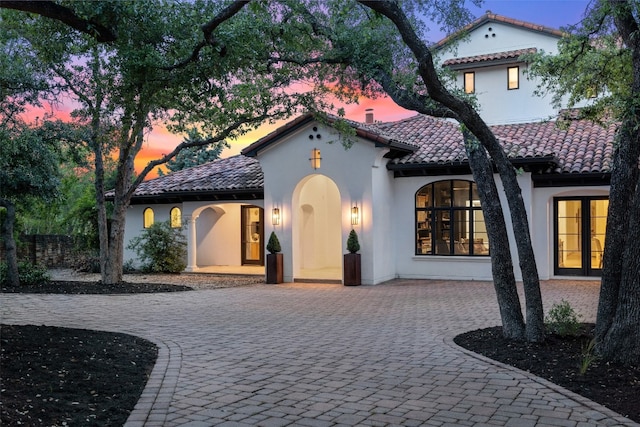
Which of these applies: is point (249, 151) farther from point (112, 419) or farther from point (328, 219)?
point (112, 419)

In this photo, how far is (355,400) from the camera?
5578mm

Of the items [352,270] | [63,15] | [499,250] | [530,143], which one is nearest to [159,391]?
[63,15]

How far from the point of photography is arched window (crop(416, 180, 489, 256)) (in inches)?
656

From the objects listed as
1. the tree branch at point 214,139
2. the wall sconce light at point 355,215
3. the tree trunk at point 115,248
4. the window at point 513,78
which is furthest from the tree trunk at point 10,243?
the window at point 513,78

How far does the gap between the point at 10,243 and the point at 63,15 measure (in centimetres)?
1082

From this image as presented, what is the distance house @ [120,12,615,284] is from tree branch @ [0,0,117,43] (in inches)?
384

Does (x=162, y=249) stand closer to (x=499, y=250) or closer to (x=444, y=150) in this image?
(x=444, y=150)

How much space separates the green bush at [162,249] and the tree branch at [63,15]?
1401cm

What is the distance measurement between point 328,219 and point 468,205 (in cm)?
567

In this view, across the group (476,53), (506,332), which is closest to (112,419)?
(506,332)

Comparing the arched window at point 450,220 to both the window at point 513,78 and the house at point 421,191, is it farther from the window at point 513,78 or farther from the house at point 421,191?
the window at point 513,78

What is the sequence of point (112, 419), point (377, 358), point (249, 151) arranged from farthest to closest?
point (249, 151) → point (377, 358) → point (112, 419)

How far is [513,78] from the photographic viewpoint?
2055cm

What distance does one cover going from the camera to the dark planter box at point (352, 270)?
52.3 feet
